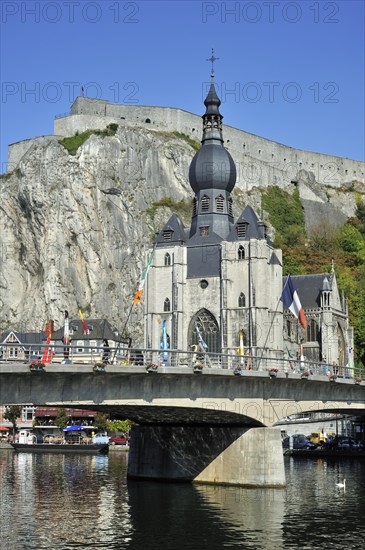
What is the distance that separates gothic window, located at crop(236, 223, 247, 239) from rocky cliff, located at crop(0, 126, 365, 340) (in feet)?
96.0

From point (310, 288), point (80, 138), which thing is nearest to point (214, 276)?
point (310, 288)

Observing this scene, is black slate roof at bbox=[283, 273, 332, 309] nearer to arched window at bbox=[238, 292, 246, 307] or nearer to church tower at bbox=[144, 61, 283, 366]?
church tower at bbox=[144, 61, 283, 366]

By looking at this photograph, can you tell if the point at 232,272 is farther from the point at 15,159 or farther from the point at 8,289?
the point at 15,159

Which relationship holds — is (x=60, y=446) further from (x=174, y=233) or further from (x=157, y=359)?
(x=157, y=359)

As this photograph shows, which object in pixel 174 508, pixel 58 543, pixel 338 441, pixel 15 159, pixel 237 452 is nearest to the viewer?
pixel 58 543

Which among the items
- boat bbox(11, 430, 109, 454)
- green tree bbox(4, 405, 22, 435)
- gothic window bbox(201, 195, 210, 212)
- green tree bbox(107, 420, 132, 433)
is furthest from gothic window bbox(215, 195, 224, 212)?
green tree bbox(4, 405, 22, 435)

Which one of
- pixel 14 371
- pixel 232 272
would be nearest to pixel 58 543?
pixel 14 371

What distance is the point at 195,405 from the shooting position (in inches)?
1805

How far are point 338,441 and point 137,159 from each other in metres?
63.4

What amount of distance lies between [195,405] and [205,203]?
58.4 metres

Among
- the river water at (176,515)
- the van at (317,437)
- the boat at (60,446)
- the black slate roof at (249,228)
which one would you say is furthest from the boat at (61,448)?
the river water at (176,515)

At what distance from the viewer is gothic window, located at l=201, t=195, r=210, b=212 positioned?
4023 inches

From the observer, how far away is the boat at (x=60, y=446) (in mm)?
95000

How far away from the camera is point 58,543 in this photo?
35.3 metres
